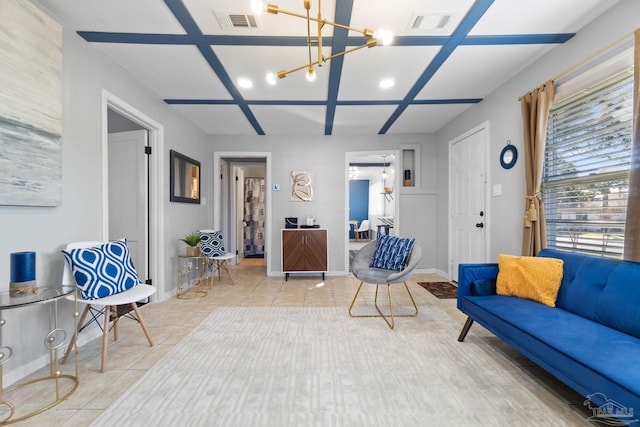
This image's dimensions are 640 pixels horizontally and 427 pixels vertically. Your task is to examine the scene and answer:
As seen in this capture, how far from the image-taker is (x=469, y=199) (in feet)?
12.3

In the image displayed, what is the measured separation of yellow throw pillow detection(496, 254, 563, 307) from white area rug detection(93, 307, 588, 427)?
52 centimetres

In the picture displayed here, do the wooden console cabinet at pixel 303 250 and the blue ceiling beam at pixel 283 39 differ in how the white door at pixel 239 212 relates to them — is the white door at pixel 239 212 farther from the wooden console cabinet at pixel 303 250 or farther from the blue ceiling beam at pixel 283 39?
the blue ceiling beam at pixel 283 39

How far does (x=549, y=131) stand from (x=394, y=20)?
5.86 feet

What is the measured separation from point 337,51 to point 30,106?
87.3 inches

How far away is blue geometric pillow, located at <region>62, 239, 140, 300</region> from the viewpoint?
6.03ft

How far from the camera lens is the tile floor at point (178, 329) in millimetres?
1525

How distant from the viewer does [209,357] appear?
2008 millimetres

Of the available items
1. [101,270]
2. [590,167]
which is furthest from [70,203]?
[590,167]

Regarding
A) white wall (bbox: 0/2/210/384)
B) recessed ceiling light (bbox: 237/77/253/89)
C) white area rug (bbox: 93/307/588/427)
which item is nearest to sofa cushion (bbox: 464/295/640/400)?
white area rug (bbox: 93/307/588/427)

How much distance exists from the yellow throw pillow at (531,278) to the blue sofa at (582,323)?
55 millimetres

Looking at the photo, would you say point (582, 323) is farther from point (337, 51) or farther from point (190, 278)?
point (190, 278)

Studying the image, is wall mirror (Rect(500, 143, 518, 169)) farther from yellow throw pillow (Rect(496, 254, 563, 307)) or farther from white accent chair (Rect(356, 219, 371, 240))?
white accent chair (Rect(356, 219, 371, 240))

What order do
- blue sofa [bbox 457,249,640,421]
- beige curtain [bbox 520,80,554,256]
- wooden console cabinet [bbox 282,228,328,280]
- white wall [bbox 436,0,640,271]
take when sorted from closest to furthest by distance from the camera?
blue sofa [bbox 457,249,640,421] < white wall [bbox 436,0,640,271] < beige curtain [bbox 520,80,554,256] < wooden console cabinet [bbox 282,228,328,280]

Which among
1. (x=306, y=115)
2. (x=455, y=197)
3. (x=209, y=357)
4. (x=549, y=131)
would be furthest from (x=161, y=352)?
(x=455, y=197)
